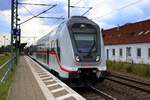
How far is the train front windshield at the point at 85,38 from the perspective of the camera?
17.5 m

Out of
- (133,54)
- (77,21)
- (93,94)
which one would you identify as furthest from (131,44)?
(93,94)

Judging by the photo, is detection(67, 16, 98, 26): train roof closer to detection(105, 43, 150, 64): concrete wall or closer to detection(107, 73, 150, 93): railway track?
detection(107, 73, 150, 93): railway track

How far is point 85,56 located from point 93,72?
86 centimetres

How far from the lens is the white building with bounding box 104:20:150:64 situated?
44.1m

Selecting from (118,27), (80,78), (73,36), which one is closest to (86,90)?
(80,78)

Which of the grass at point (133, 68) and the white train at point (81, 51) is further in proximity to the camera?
the grass at point (133, 68)

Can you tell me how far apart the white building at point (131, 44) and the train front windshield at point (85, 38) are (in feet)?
81.0

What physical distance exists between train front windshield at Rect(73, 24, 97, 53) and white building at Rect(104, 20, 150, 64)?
24.7 m

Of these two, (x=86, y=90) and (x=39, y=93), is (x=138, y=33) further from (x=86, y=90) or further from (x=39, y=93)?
(x=39, y=93)

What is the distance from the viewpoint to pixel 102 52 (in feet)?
58.4

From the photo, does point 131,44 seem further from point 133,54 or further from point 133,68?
point 133,68

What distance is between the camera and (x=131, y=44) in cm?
4788

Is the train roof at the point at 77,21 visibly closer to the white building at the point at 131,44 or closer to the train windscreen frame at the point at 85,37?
the train windscreen frame at the point at 85,37

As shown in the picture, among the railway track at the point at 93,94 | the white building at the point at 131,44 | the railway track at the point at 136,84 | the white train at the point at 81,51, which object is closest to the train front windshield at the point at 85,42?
the white train at the point at 81,51
